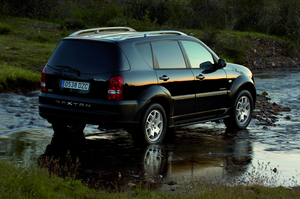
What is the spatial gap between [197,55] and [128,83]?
7.08 feet

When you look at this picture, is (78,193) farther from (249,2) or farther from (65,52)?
(249,2)

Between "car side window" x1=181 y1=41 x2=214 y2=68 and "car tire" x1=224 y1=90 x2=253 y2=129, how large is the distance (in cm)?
120

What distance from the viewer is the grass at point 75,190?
4.59 m

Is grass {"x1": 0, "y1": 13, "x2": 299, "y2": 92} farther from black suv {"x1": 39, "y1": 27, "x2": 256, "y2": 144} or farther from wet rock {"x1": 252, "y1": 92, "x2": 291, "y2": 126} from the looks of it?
wet rock {"x1": 252, "y1": 92, "x2": 291, "y2": 126}

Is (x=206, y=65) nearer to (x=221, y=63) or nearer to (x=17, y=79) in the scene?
(x=221, y=63)

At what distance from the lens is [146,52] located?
768 cm

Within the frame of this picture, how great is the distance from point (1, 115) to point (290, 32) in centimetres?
2485

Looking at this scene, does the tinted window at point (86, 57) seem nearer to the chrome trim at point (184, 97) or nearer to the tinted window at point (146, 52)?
the tinted window at point (146, 52)

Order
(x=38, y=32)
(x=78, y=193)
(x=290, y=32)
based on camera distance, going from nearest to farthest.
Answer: (x=78, y=193)
(x=38, y=32)
(x=290, y=32)

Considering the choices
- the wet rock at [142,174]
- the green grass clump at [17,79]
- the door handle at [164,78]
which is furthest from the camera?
the green grass clump at [17,79]

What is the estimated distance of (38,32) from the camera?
73.4 feet

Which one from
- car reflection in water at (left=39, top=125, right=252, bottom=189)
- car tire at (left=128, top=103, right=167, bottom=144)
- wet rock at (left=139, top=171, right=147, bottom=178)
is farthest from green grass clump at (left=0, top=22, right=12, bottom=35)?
wet rock at (left=139, top=171, right=147, bottom=178)

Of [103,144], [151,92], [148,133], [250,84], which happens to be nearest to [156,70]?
[151,92]

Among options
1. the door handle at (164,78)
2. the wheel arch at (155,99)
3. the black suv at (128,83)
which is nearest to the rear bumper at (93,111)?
the black suv at (128,83)
